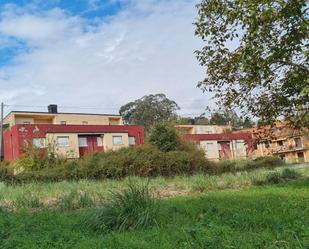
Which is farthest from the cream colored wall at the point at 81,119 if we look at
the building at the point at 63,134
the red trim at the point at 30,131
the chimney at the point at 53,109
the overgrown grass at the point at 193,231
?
the overgrown grass at the point at 193,231

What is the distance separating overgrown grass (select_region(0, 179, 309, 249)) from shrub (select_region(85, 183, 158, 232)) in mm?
198

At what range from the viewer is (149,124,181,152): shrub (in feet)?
134

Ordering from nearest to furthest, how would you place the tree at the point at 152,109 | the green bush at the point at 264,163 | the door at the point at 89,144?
the green bush at the point at 264,163 < the door at the point at 89,144 < the tree at the point at 152,109

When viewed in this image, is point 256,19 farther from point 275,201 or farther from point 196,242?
point 196,242

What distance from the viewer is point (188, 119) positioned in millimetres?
79875

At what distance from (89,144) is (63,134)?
3.85 meters

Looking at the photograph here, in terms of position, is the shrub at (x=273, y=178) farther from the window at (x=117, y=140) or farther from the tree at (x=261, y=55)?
the window at (x=117, y=140)

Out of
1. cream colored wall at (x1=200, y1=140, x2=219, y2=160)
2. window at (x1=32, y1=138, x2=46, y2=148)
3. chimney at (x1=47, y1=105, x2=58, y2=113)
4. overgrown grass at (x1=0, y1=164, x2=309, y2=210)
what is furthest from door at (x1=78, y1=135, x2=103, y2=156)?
overgrown grass at (x1=0, y1=164, x2=309, y2=210)

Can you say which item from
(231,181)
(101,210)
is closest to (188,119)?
(231,181)

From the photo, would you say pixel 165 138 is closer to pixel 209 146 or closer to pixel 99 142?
pixel 99 142

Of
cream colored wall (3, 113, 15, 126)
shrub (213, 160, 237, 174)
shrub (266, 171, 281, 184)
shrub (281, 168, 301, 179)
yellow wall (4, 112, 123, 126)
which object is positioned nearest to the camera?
shrub (266, 171, 281, 184)

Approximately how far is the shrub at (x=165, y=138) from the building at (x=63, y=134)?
18.9 ft

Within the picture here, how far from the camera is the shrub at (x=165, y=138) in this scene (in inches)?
1605

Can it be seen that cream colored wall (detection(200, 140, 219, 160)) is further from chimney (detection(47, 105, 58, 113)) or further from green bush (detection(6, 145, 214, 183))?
green bush (detection(6, 145, 214, 183))
